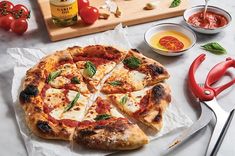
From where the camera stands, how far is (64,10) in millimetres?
2008

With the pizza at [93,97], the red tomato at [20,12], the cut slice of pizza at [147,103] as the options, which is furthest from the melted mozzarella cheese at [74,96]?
the red tomato at [20,12]

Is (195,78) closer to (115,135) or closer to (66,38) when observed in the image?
(115,135)

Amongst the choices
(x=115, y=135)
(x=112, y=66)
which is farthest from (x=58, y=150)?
(x=112, y=66)

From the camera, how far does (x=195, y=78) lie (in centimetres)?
180

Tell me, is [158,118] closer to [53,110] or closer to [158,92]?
[158,92]

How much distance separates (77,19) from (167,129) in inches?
33.9

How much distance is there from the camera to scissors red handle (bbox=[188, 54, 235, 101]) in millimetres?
1632

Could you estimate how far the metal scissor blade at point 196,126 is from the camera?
1467 millimetres

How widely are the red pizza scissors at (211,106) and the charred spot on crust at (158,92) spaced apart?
0.45 ft

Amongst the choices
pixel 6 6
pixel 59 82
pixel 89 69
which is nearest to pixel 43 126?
pixel 59 82

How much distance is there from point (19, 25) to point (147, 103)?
32.8 inches

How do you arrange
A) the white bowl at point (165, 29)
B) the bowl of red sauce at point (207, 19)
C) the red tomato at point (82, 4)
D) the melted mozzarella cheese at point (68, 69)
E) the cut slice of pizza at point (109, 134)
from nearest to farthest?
1. the cut slice of pizza at point (109, 134)
2. the melted mozzarella cheese at point (68, 69)
3. the white bowl at point (165, 29)
4. the bowl of red sauce at point (207, 19)
5. the red tomato at point (82, 4)

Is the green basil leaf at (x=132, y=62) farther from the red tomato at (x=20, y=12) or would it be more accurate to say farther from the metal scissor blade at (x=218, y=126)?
the red tomato at (x=20, y=12)

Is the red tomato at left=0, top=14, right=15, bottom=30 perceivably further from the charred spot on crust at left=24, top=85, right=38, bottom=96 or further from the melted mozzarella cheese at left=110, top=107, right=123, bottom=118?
the melted mozzarella cheese at left=110, top=107, right=123, bottom=118
